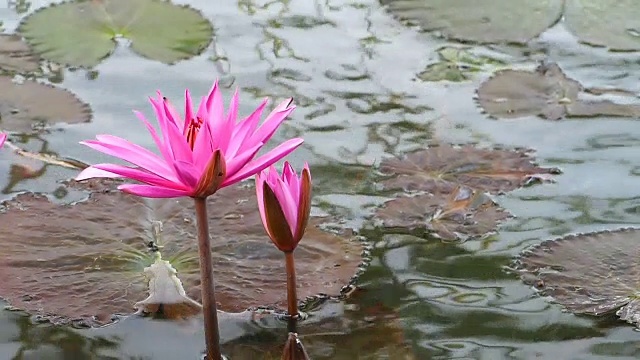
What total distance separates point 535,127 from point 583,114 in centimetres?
12

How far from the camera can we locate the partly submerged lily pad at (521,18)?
95.7 inches

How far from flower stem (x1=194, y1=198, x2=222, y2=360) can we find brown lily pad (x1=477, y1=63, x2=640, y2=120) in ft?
3.44

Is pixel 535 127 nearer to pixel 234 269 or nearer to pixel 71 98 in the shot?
pixel 234 269

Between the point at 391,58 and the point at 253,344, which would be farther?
the point at 391,58

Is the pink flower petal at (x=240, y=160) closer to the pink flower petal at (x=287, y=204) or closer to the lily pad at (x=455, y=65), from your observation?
the pink flower petal at (x=287, y=204)

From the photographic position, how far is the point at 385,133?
78.6 inches

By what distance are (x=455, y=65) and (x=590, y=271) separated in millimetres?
928

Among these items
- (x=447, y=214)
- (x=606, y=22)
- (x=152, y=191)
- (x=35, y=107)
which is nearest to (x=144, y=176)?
(x=152, y=191)

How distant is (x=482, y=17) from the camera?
252cm

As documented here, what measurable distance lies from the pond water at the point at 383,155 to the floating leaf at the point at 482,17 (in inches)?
1.8

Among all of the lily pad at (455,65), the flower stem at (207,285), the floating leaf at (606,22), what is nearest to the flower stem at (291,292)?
the flower stem at (207,285)

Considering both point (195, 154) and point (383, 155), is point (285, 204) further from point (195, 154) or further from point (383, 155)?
point (383, 155)

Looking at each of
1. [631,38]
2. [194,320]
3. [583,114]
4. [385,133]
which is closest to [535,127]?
[583,114]

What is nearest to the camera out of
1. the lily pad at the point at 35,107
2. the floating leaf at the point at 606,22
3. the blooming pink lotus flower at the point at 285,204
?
the blooming pink lotus flower at the point at 285,204
